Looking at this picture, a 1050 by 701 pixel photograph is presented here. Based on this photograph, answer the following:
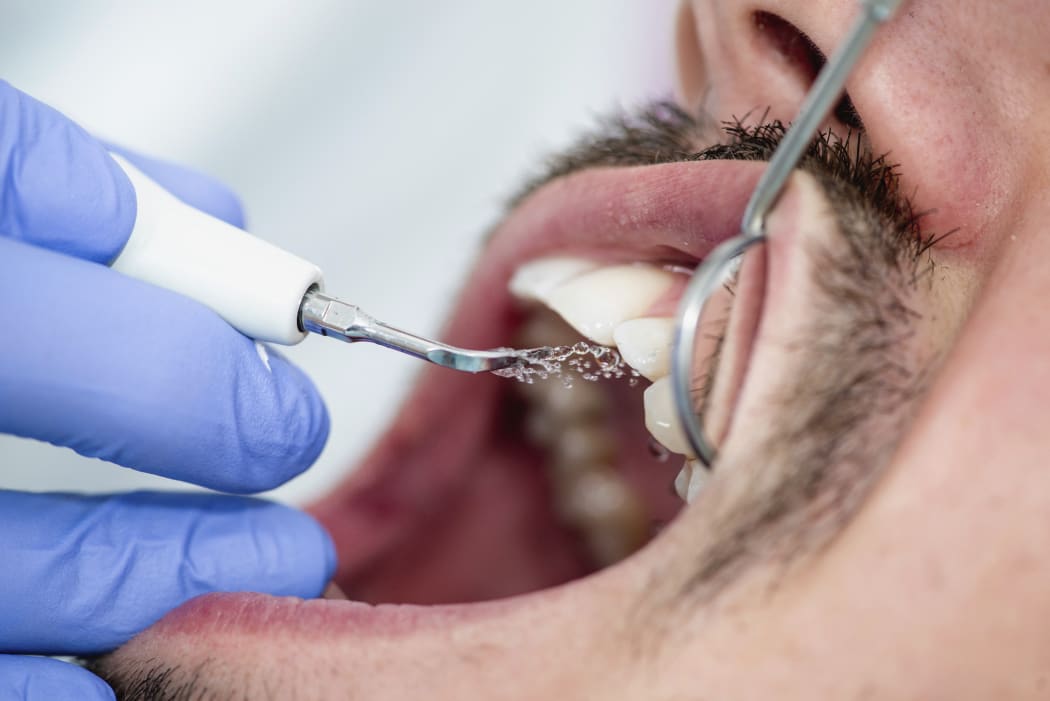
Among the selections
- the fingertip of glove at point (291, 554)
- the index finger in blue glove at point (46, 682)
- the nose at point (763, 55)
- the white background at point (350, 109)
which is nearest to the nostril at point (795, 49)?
the nose at point (763, 55)

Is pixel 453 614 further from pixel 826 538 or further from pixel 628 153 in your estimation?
pixel 628 153

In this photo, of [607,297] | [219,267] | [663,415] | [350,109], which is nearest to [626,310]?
[607,297]

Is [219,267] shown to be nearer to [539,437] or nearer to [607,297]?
[607,297]

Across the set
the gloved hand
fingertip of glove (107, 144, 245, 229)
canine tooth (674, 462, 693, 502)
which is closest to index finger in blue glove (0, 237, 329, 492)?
the gloved hand

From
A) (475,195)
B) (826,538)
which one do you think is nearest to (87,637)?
(826,538)

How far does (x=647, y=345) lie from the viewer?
29.8 inches

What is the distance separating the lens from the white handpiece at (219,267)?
0.65 m

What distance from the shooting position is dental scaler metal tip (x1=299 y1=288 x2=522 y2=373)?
2.13 feet

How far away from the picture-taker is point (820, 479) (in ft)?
1.79

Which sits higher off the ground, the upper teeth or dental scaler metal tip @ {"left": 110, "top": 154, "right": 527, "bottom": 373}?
the upper teeth

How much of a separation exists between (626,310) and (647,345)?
73 millimetres

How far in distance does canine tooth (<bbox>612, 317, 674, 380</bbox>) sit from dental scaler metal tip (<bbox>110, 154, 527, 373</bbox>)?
0.51ft

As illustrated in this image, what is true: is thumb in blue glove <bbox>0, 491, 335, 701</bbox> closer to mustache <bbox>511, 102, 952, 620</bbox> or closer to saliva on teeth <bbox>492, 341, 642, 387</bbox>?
saliva on teeth <bbox>492, 341, 642, 387</bbox>

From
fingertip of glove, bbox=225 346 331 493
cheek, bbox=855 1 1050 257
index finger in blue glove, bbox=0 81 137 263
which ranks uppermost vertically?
cheek, bbox=855 1 1050 257
